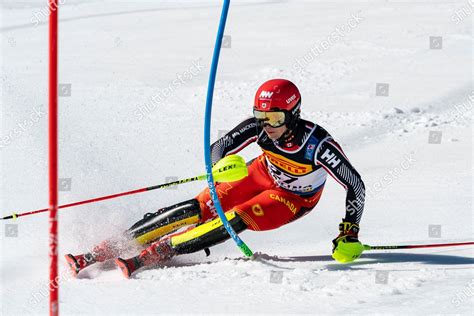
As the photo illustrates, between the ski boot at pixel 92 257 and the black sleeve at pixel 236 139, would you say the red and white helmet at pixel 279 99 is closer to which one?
the black sleeve at pixel 236 139

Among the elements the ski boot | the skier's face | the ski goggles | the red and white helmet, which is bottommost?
the ski boot

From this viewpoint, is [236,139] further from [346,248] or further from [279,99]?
[346,248]

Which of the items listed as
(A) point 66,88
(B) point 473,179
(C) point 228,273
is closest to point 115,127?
(A) point 66,88

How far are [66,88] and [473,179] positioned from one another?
258 inches

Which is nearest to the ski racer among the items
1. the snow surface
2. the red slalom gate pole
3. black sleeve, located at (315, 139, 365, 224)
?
black sleeve, located at (315, 139, 365, 224)

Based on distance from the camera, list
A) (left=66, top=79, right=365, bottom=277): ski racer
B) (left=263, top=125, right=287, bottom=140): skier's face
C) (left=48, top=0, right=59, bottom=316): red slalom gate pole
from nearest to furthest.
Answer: (left=48, top=0, right=59, bottom=316): red slalom gate pole, (left=66, top=79, right=365, bottom=277): ski racer, (left=263, top=125, right=287, bottom=140): skier's face

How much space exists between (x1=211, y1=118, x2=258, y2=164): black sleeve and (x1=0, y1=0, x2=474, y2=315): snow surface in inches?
29.1

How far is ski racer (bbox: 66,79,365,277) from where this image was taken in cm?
466

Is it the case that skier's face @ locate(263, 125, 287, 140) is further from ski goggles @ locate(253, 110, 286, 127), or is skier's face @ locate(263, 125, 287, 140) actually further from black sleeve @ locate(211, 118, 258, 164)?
black sleeve @ locate(211, 118, 258, 164)

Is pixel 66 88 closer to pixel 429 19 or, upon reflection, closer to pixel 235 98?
pixel 235 98

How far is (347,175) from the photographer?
468 centimetres

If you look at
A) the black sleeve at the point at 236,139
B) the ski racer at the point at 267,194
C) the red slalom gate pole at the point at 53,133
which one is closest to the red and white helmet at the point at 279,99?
the ski racer at the point at 267,194

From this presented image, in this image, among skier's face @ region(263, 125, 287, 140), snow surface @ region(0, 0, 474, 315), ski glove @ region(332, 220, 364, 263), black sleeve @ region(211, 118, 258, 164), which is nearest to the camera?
snow surface @ region(0, 0, 474, 315)

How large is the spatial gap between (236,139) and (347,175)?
3.04 ft
